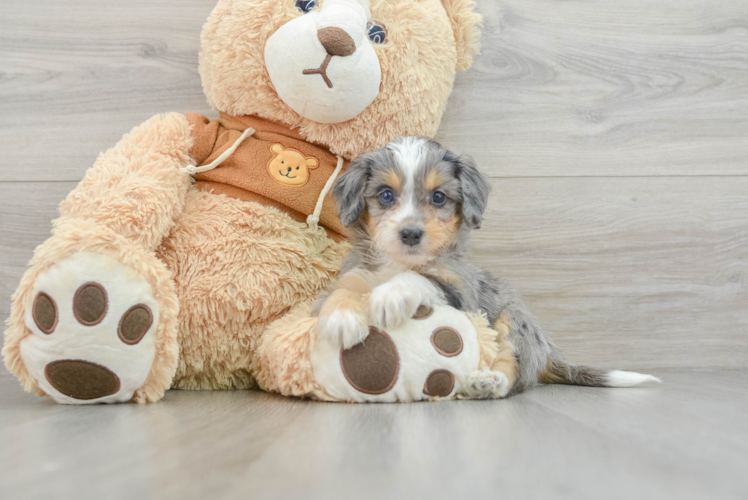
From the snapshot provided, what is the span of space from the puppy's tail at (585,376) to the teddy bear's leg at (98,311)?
122cm

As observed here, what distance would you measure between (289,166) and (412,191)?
1.35ft

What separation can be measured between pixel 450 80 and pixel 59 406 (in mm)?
1522

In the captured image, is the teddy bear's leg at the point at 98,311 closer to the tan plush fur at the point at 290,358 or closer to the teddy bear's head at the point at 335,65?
the tan plush fur at the point at 290,358

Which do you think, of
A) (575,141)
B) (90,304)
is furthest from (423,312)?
(575,141)

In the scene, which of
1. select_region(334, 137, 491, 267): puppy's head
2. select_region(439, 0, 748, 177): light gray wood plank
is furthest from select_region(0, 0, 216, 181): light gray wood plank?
select_region(439, 0, 748, 177): light gray wood plank

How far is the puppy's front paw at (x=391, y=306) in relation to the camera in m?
1.47

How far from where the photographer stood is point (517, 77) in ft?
7.54

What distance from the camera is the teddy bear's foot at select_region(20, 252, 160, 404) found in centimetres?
135

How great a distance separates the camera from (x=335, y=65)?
1.67 m

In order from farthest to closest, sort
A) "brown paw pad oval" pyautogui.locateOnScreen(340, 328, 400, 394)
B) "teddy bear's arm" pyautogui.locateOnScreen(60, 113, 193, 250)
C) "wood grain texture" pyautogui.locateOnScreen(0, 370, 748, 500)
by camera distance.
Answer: "teddy bear's arm" pyautogui.locateOnScreen(60, 113, 193, 250), "brown paw pad oval" pyautogui.locateOnScreen(340, 328, 400, 394), "wood grain texture" pyautogui.locateOnScreen(0, 370, 748, 500)

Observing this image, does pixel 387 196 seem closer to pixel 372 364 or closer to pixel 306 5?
pixel 372 364

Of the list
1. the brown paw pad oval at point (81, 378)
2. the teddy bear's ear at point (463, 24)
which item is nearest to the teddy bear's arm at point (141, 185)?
the brown paw pad oval at point (81, 378)

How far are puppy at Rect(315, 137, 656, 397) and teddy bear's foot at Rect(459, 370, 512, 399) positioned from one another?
0.02 meters

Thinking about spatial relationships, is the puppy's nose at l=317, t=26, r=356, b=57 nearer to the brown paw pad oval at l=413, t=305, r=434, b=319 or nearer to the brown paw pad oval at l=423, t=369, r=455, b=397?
the brown paw pad oval at l=413, t=305, r=434, b=319
